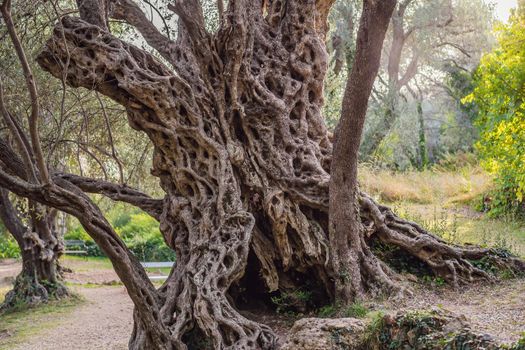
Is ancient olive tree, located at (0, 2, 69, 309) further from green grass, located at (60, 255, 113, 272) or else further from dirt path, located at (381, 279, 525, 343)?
dirt path, located at (381, 279, 525, 343)

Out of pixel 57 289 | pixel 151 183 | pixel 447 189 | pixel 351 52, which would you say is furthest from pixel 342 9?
pixel 57 289

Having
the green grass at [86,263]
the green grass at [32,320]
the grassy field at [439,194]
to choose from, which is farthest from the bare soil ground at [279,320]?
the grassy field at [439,194]

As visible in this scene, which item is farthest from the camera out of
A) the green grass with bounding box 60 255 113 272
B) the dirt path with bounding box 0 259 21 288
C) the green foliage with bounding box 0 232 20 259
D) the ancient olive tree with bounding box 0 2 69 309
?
the green foliage with bounding box 0 232 20 259

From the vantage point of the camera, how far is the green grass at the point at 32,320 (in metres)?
10.5

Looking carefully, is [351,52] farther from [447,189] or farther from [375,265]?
[375,265]

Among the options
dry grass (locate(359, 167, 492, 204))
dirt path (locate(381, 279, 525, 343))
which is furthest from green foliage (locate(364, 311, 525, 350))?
dry grass (locate(359, 167, 492, 204))

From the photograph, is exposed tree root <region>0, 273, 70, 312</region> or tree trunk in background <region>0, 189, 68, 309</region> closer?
exposed tree root <region>0, 273, 70, 312</region>

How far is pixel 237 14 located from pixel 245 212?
8.89 ft

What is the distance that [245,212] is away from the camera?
7.62 m

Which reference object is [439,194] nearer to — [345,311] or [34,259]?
[345,311]

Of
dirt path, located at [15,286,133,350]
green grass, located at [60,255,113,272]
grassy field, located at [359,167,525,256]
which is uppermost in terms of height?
grassy field, located at [359,167,525,256]

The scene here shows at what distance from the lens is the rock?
5562 mm

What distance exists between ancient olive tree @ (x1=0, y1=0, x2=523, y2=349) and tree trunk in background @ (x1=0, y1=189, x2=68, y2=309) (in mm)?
5521

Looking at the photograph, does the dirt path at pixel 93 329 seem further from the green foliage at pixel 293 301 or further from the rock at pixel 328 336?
the rock at pixel 328 336
